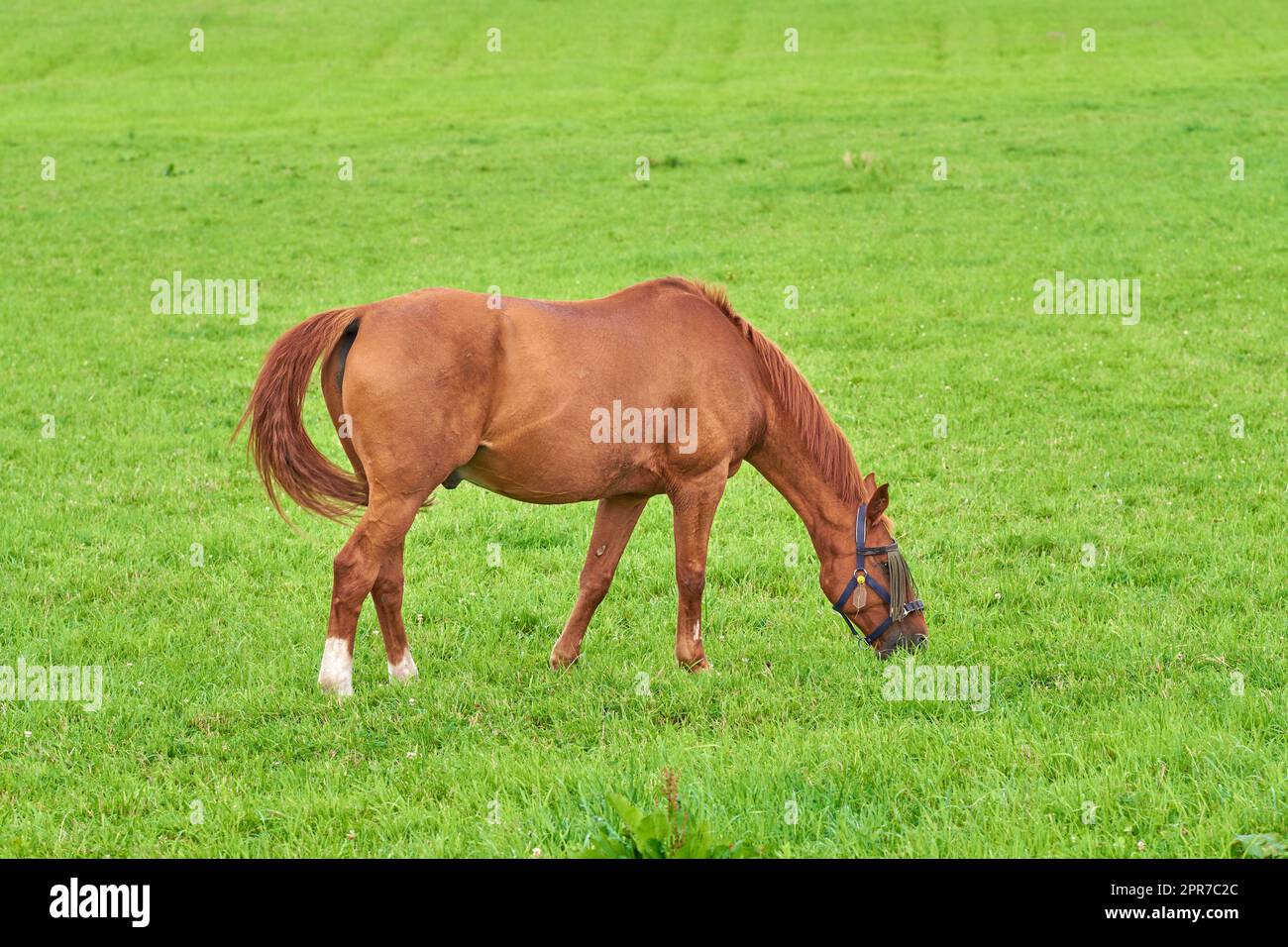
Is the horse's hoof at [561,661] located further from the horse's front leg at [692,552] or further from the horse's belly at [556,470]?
the horse's belly at [556,470]

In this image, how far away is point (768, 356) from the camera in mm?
8125

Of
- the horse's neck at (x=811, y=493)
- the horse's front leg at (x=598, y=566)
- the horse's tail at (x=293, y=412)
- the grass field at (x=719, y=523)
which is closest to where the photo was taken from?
the grass field at (x=719, y=523)

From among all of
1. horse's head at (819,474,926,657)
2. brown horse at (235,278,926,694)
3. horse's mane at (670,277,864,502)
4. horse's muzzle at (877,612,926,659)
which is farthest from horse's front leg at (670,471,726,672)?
horse's muzzle at (877,612,926,659)

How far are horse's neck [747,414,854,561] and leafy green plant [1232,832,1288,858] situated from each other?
11.2 ft

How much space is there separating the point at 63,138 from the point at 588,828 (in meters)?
36.7

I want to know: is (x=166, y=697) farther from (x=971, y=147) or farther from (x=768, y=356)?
(x=971, y=147)

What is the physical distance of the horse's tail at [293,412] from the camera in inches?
293

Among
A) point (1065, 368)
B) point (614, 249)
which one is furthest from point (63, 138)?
point (1065, 368)

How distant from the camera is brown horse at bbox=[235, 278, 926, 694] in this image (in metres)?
7.21

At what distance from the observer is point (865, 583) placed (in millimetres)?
7996

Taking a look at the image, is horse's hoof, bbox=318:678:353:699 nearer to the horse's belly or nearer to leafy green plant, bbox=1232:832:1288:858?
the horse's belly

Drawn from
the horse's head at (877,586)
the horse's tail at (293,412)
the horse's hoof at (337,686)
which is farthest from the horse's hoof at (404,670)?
the horse's head at (877,586)

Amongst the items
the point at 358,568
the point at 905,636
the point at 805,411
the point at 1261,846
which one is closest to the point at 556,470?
the point at 358,568

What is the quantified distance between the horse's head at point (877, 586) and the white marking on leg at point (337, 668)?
3.16 m
